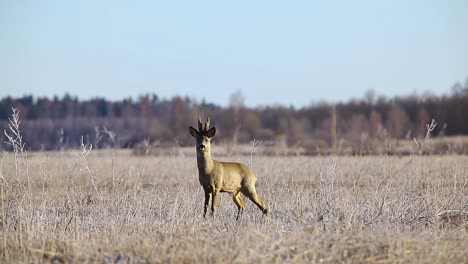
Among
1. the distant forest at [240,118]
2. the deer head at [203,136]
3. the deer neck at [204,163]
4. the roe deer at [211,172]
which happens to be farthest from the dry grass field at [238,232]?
the distant forest at [240,118]

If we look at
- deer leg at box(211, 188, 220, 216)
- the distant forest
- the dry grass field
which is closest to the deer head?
deer leg at box(211, 188, 220, 216)

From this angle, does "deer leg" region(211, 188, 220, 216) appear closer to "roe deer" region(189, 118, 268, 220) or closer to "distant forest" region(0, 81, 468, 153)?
"roe deer" region(189, 118, 268, 220)

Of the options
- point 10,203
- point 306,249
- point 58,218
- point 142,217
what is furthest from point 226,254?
point 10,203

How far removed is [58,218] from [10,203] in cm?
150

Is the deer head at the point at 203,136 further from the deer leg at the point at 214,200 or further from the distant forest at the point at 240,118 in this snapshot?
the distant forest at the point at 240,118

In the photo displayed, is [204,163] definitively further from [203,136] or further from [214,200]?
[214,200]

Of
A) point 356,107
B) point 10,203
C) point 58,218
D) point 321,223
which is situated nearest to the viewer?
point 321,223

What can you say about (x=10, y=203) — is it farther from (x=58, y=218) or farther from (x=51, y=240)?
(x=51, y=240)

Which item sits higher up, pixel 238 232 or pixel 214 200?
pixel 214 200

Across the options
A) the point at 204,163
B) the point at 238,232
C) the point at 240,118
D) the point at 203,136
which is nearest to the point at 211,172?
the point at 204,163

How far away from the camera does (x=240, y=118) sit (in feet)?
233

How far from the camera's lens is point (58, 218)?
958 cm

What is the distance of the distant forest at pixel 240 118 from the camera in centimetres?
5525

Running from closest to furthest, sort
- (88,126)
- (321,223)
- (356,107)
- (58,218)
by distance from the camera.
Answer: (321,223) → (58,218) → (88,126) → (356,107)
